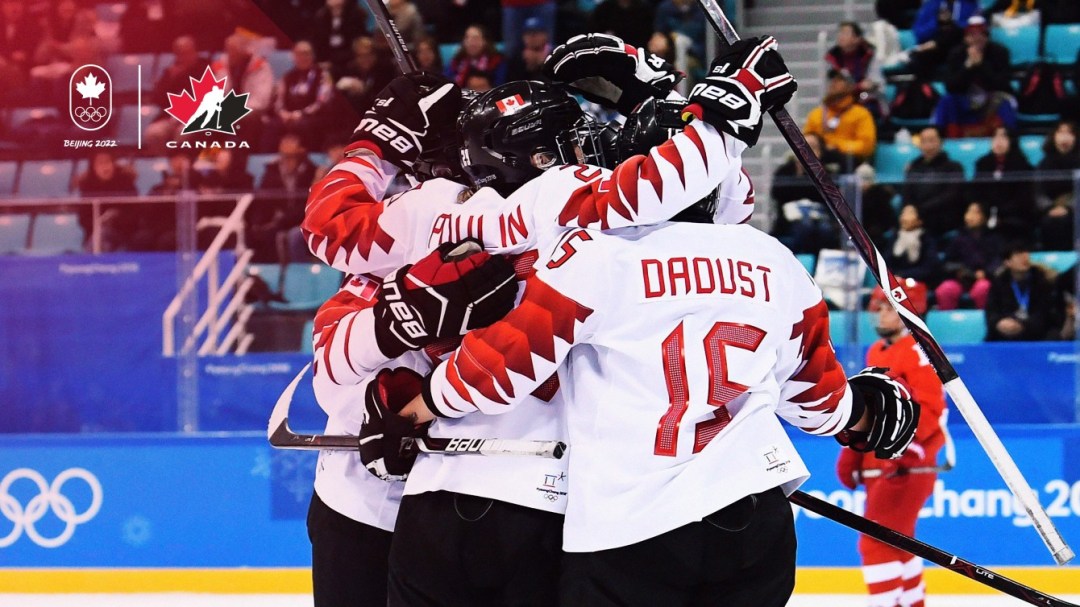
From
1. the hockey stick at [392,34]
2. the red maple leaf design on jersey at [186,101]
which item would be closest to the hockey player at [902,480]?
the hockey stick at [392,34]

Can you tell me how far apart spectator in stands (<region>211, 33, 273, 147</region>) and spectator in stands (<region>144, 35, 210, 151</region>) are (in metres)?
0.12

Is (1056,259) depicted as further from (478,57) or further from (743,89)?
(743,89)

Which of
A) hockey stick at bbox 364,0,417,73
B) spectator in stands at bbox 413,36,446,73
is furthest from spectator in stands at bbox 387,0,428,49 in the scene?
hockey stick at bbox 364,0,417,73

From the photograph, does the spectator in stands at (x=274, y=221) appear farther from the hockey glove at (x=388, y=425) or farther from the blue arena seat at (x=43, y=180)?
the hockey glove at (x=388, y=425)

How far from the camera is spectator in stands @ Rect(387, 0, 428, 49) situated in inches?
294

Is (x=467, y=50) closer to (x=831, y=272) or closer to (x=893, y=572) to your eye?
(x=831, y=272)

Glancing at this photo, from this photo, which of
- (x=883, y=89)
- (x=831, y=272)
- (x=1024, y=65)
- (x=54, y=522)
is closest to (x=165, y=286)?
(x=54, y=522)

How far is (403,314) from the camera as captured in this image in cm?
195

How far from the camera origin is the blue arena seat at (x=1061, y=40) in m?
7.71

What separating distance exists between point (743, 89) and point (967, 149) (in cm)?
572

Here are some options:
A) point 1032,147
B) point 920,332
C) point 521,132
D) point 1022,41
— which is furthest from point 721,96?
point 1022,41

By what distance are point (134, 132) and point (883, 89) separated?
437cm

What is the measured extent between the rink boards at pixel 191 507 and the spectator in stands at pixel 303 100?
4.70 ft

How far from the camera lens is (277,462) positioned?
4945 mm
